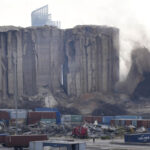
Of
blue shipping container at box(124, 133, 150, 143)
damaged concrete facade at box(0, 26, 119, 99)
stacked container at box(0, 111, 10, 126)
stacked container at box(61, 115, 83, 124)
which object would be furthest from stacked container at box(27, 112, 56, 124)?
blue shipping container at box(124, 133, 150, 143)

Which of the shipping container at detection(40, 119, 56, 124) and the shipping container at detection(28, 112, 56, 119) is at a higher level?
the shipping container at detection(28, 112, 56, 119)

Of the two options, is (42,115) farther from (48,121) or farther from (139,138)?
(139,138)

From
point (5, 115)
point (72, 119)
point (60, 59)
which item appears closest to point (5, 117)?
point (5, 115)

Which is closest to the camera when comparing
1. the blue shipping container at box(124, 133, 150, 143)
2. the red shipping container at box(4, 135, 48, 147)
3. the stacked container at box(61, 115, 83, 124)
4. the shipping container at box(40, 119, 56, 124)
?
the red shipping container at box(4, 135, 48, 147)

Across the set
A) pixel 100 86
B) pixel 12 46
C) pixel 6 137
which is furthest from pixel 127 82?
pixel 6 137

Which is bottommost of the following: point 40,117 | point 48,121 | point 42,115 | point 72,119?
point 72,119

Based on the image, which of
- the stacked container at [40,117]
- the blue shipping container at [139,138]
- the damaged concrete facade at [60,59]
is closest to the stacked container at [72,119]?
the stacked container at [40,117]

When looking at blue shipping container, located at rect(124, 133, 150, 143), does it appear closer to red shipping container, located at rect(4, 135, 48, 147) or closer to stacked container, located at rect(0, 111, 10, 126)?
red shipping container, located at rect(4, 135, 48, 147)

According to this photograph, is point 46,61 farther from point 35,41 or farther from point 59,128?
point 59,128
